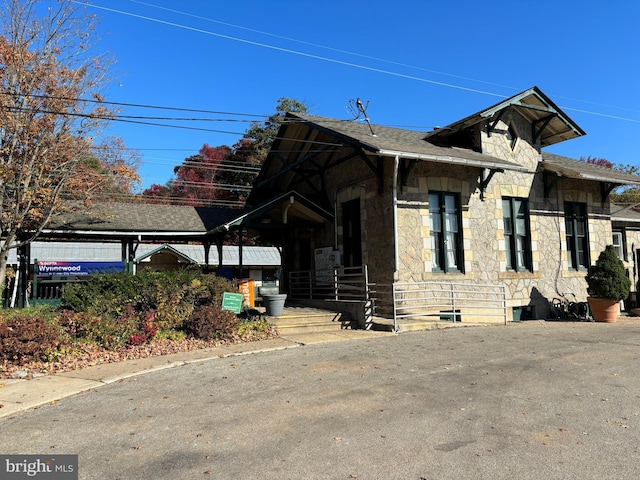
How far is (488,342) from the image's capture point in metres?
10.5

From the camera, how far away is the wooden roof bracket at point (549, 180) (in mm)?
17078

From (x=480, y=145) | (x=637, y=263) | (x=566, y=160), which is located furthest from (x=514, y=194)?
(x=637, y=263)

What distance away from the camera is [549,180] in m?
17.3

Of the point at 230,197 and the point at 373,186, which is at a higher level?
the point at 230,197

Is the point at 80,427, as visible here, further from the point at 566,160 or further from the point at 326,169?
the point at 566,160

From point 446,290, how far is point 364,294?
232 centimetres

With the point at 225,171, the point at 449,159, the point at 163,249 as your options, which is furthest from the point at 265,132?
the point at 449,159

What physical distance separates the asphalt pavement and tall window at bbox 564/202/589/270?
9.27m

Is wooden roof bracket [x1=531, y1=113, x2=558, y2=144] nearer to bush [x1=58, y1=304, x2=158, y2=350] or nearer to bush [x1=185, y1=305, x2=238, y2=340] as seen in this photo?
bush [x1=185, y1=305, x2=238, y2=340]

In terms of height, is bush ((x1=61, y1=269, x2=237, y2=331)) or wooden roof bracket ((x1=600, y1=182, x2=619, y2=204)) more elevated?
wooden roof bracket ((x1=600, y1=182, x2=619, y2=204))

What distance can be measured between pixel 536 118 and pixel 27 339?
17.3 m

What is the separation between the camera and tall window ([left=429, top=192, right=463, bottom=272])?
14.6m

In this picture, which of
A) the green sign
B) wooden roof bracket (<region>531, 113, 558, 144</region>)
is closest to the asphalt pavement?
the green sign

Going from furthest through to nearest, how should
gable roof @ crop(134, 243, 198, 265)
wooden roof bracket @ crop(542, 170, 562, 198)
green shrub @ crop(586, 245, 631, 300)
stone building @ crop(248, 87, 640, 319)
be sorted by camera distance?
gable roof @ crop(134, 243, 198, 265)
wooden roof bracket @ crop(542, 170, 562, 198)
green shrub @ crop(586, 245, 631, 300)
stone building @ crop(248, 87, 640, 319)
